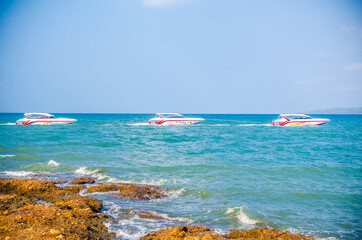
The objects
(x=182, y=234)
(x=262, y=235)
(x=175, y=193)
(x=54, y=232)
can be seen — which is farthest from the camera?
(x=175, y=193)

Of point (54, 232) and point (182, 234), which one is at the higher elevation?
point (54, 232)

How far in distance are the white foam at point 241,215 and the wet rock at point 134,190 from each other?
3.23 metres

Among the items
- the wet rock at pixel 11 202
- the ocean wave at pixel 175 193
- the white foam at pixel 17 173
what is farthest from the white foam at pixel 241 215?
the white foam at pixel 17 173

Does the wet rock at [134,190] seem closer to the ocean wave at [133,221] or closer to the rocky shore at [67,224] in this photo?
the ocean wave at [133,221]

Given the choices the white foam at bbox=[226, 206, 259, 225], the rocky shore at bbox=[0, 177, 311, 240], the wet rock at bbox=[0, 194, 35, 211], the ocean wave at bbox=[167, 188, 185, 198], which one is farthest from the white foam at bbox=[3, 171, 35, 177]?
the white foam at bbox=[226, 206, 259, 225]

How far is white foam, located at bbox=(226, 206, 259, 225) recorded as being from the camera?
352 inches

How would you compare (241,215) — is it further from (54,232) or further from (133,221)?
(54,232)

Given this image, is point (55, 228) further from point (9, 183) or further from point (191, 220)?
point (9, 183)

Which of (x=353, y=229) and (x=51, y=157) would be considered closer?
(x=353, y=229)

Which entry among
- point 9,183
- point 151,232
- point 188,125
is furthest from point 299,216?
point 188,125

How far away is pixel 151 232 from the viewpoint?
7.41m

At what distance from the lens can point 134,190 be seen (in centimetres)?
1188

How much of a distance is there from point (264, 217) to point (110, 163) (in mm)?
12878

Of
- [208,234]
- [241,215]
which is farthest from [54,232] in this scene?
[241,215]
